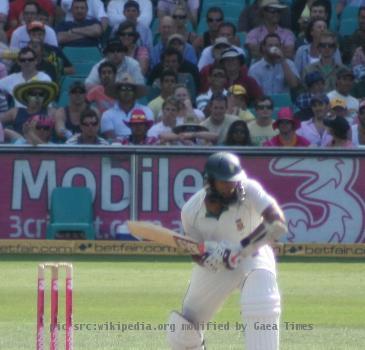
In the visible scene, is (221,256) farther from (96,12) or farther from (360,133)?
(96,12)

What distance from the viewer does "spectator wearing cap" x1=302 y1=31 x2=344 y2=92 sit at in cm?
1686

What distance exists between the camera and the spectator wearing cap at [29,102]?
15789 mm

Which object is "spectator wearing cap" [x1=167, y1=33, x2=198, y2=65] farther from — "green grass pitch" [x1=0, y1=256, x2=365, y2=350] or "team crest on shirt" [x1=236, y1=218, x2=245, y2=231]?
"team crest on shirt" [x1=236, y1=218, x2=245, y2=231]

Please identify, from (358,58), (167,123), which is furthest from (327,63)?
(167,123)

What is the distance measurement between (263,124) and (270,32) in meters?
2.43

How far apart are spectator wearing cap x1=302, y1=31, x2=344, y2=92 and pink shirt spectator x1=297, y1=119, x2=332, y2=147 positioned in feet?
4.34

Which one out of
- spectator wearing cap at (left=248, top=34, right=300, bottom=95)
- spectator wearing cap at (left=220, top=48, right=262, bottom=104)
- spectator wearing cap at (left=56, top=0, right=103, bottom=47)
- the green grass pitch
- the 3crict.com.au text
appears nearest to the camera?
the green grass pitch

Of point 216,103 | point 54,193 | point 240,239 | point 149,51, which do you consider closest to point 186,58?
point 149,51

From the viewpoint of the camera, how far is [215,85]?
16.3 m

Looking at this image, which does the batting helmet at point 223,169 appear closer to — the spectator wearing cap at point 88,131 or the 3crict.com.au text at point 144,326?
the 3crict.com.au text at point 144,326

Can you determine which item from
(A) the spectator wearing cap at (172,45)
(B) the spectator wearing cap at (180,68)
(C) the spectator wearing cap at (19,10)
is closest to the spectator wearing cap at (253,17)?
(A) the spectator wearing cap at (172,45)

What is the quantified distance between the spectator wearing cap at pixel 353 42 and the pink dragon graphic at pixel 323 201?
325 cm

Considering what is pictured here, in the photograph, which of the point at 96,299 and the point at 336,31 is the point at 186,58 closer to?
the point at 336,31

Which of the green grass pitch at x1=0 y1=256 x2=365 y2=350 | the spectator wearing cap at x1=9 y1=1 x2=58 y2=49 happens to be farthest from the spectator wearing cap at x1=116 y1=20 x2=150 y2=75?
the green grass pitch at x1=0 y1=256 x2=365 y2=350
